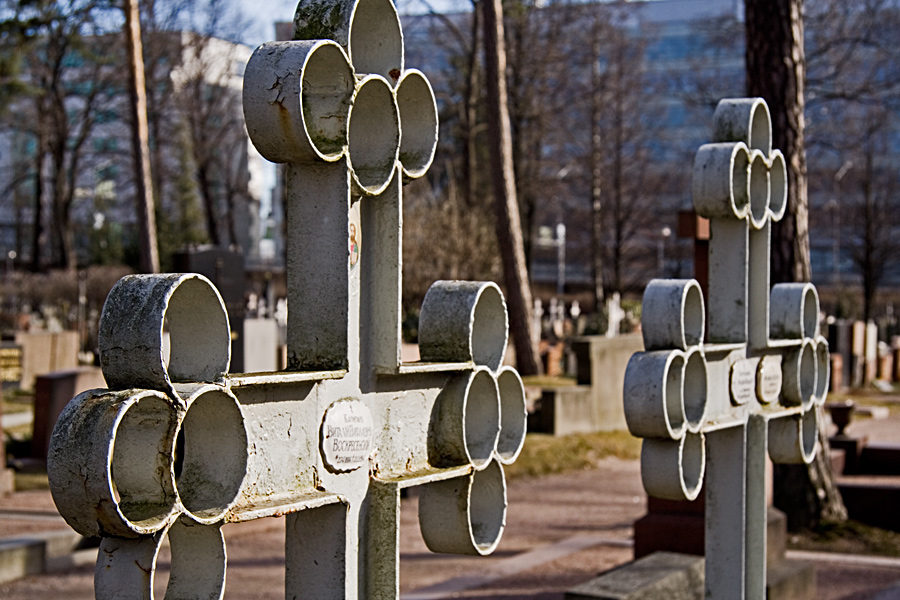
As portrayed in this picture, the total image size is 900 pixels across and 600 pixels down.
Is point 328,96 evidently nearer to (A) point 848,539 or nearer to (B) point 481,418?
(B) point 481,418

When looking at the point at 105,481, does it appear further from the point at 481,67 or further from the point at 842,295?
the point at 842,295

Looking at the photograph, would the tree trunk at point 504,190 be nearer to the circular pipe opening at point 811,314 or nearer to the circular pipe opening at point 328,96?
the circular pipe opening at point 811,314

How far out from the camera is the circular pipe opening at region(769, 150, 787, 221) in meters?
4.78

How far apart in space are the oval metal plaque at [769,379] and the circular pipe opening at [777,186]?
1.87 ft

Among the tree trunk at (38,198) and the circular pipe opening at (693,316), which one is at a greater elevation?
the tree trunk at (38,198)

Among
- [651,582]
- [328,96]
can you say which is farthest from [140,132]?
[328,96]

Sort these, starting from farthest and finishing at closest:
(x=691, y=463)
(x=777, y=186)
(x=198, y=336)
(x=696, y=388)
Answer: (x=777, y=186)
(x=696, y=388)
(x=691, y=463)
(x=198, y=336)

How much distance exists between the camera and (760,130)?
4.71 metres

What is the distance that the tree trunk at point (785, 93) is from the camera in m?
9.40

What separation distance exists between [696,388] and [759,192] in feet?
3.25

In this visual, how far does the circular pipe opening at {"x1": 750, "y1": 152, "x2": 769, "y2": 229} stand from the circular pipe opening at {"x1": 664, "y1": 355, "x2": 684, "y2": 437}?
98 centimetres

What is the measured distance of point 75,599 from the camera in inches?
298

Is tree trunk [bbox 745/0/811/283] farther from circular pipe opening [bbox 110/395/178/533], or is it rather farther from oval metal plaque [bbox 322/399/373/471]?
circular pipe opening [bbox 110/395/178/533]

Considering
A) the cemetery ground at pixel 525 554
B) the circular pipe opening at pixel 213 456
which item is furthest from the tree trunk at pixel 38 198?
the circular pipe opening at pixel 213 456
